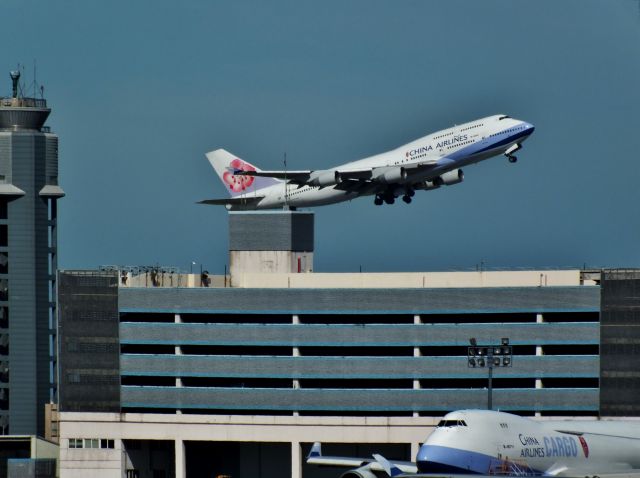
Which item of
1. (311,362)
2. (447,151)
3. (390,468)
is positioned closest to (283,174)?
(447,151)

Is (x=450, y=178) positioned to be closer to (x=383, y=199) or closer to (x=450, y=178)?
(x=450, y=178)

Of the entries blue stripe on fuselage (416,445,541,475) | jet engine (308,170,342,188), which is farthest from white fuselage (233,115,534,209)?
blue stripe on fuselage (416,445,541,475)

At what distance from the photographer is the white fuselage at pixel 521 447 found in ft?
387

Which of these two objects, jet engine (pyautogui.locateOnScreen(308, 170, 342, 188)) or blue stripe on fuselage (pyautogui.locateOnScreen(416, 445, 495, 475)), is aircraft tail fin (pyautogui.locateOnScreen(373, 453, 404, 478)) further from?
jet engine (pyautogui.locateOnScreen(308, 170, 342, 188))

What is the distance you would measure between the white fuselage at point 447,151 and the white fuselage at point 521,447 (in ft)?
158

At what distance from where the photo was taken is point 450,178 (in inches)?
7136

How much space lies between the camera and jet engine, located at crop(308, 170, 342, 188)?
177m

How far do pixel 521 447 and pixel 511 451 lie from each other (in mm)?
1168

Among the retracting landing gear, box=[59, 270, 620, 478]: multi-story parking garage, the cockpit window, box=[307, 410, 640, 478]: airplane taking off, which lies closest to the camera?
box=[307, 410, 640, 478]: airplane taking off

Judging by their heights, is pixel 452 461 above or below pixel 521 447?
below

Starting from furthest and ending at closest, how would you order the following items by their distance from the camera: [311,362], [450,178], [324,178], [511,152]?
[311,362] < [450,178] < [324,178] < [511,152]

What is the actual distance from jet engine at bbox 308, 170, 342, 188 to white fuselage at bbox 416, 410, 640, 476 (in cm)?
5222

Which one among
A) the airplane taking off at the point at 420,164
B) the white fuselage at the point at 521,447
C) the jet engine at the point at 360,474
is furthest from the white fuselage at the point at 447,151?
the jet engine at the point at 360,474

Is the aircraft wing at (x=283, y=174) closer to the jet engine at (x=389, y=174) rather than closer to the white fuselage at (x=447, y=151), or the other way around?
the white fuselage at (x=447, y=151)
